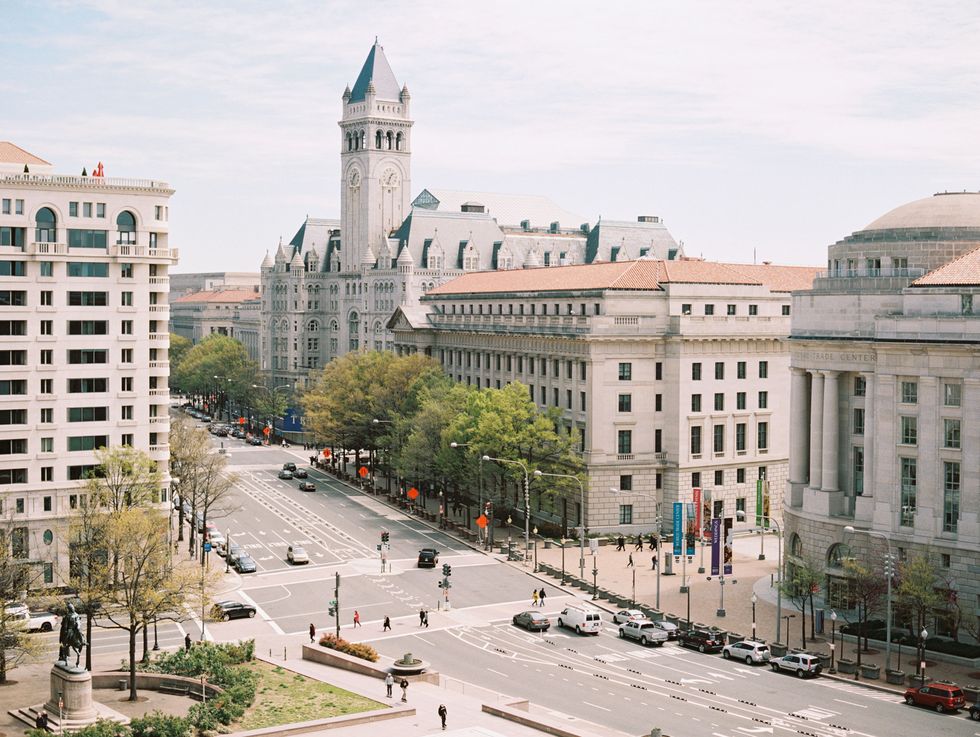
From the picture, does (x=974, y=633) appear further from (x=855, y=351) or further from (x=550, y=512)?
(x=550, y=512)

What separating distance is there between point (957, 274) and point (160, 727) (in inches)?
2157

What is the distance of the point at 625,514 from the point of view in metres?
117

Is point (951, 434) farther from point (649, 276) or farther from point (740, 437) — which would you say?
point (649, 276)

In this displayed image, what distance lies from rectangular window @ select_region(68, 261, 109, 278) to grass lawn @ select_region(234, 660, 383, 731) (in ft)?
133

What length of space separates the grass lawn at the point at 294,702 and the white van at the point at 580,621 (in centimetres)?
2116

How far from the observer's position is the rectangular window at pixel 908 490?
269 feet

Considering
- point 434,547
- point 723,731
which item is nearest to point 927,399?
point 723,731

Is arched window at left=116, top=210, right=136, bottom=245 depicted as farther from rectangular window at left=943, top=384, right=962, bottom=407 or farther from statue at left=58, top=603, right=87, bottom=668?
rectangular window at left=943, top=384, right=962, bottom=407

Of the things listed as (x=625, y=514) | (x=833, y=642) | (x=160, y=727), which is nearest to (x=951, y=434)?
(x=833, y=642)

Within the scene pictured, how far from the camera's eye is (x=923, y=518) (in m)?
80.5

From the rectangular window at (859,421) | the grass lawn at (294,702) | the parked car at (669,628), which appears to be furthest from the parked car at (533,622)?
the rectangular window at (859,421)

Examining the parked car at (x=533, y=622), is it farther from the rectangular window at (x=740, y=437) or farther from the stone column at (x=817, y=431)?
the rectangular window at (x=740, y=437)

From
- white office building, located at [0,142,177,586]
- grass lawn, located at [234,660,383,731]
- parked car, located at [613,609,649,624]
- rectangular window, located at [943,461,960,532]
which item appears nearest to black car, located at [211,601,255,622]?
white office building, located at [0,142,177,586]

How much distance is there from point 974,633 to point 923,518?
26.5ft
